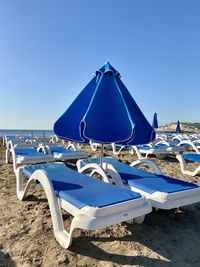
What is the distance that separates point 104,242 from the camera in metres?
2.69

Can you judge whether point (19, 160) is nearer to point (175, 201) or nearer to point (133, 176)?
point (133, 176)

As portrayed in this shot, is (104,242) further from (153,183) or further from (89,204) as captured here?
(153,183)

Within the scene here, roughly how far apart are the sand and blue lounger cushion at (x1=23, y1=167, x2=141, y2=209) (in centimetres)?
51

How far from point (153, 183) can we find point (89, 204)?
1.29 metres

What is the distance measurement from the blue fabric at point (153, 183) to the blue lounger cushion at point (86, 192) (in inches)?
17.3

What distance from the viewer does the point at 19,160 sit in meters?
5.92

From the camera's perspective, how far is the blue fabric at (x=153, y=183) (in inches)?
120

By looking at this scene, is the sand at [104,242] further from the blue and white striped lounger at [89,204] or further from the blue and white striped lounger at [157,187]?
the blue and white striped lounger at [157,187]

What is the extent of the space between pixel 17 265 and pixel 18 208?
1380 mm

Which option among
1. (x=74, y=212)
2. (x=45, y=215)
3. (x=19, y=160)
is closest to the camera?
(x=74, y=212)

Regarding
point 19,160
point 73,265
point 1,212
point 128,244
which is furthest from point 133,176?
point 19,160

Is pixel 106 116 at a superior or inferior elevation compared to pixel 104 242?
superior

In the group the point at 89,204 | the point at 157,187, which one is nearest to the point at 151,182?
the point at 157,187

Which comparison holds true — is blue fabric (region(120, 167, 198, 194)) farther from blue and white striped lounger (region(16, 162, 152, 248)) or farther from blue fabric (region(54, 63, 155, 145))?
blue fabric (region(54, 63, 155, 145))
